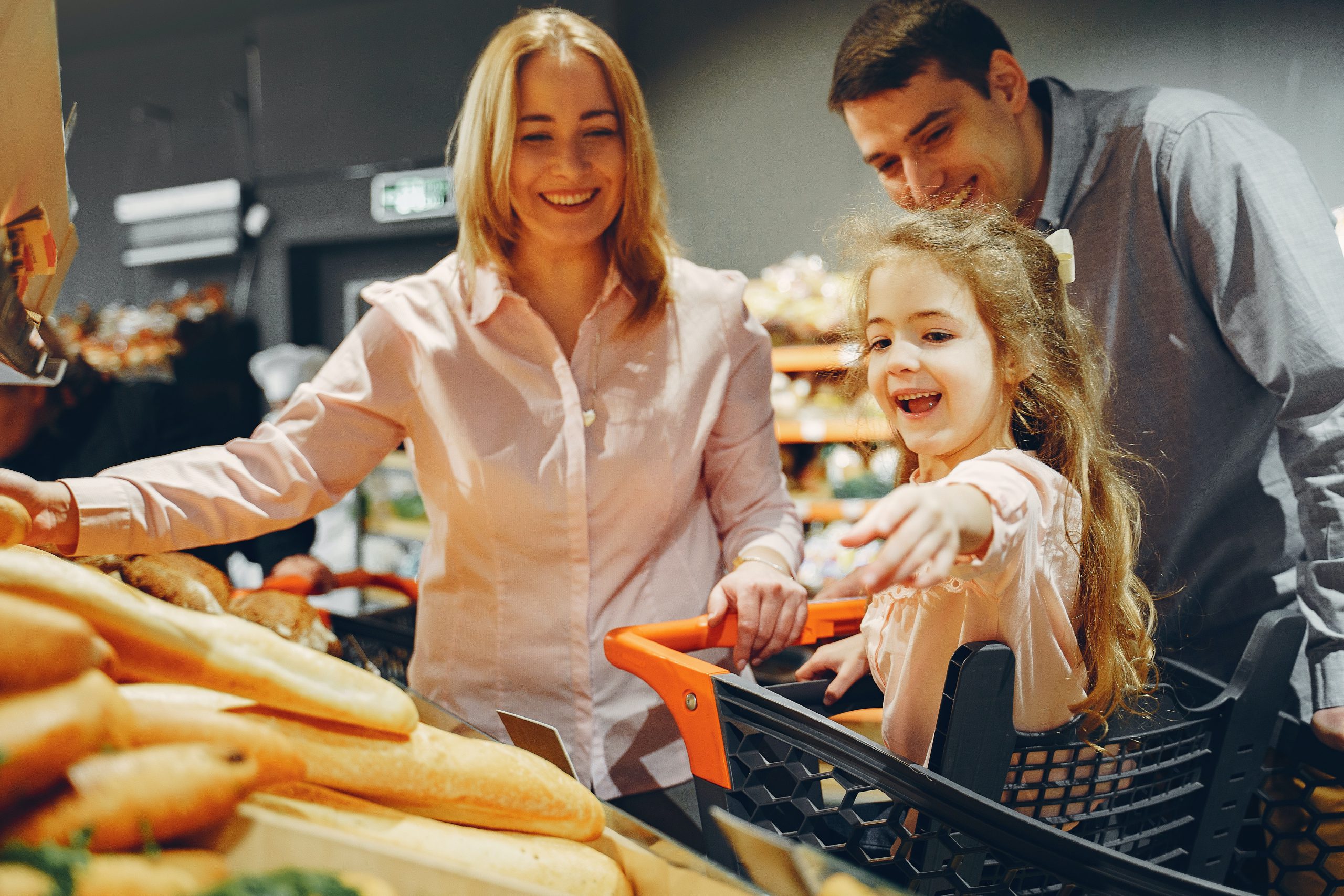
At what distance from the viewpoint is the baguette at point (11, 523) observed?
0.67 m

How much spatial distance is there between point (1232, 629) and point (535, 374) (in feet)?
3.18

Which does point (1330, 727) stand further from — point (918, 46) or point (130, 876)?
point (130, 876)

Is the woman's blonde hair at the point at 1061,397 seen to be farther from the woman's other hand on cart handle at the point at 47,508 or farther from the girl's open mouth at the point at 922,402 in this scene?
the woman's other hand on cart handle at the point at 47,508

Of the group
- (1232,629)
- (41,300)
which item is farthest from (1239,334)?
(41,300)

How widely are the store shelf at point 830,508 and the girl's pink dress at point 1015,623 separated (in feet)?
8.43

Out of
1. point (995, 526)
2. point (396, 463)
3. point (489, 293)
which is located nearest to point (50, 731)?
point (995, 526)

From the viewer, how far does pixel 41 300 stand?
847 millimetres

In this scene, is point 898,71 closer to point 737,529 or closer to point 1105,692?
point 737,529

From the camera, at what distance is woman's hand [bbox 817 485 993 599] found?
1.73ft

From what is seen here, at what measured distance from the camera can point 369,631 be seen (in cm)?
136

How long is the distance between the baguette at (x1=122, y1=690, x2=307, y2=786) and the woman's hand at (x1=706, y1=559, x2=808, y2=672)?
23.0 inches

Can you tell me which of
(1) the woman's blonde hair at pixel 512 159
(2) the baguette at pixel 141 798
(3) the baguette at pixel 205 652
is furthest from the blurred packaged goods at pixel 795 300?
(2) the baguette at pixel 141 798

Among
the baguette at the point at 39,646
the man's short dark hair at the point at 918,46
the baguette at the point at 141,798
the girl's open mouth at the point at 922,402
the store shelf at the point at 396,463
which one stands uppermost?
the man's short dark hair at the point at 918,46

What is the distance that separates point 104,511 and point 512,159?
2.18ft
